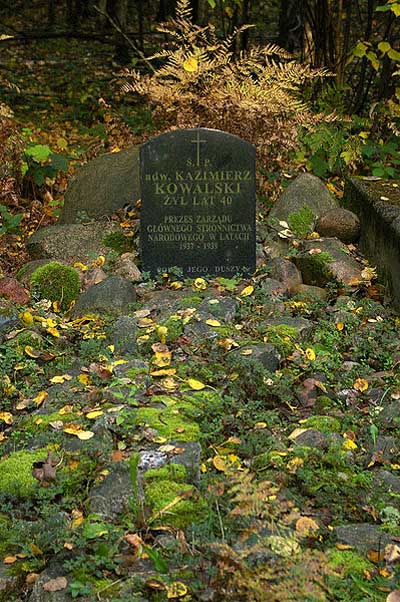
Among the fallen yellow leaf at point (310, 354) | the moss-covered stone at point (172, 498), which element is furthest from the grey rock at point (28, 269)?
the moss-covered stone at point (172, 498)

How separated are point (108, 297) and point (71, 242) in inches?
47.5

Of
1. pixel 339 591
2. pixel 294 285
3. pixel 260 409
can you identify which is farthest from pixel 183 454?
pixel 294 285

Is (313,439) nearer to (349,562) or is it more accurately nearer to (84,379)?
(349,562)

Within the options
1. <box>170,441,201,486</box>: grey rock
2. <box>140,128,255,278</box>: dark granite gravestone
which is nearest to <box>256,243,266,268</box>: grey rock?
<box>140,128,255,278</box>: dark granite gravestone

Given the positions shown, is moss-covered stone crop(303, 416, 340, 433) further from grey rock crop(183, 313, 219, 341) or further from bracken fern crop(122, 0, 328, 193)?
bracken fern crop(122, 0, 328, 193)

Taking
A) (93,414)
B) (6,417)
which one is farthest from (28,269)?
(93,414)

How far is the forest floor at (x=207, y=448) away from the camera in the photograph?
3.13 m

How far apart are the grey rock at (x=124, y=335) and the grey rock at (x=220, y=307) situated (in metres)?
0.42

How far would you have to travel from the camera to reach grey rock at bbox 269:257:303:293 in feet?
19.6

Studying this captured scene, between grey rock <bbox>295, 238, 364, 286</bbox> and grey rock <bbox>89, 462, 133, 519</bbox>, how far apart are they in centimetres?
281

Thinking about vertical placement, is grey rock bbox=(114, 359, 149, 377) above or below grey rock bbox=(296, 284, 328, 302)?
below

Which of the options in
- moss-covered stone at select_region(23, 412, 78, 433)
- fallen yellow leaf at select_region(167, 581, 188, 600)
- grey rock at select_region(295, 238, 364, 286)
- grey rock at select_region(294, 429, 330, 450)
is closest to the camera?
fallen yellow leaf at select_region(167, 581, 188, 600)

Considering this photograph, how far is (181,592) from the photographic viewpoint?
301 cm

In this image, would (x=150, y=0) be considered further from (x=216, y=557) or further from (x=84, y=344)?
(x=216, y=557)
